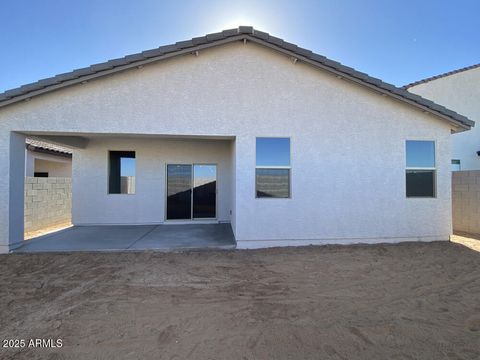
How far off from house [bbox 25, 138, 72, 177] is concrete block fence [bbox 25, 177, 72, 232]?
1.92 m

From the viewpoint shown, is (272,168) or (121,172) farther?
(121,172)

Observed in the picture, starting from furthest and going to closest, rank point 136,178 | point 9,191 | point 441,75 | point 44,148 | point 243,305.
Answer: point 44,148
point 441,75
point 136,178
point 9,191
point 243,305

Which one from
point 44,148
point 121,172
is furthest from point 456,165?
point 44,148

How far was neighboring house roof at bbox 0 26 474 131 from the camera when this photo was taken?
6.34 m

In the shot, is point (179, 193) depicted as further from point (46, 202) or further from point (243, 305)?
point (243, 305)

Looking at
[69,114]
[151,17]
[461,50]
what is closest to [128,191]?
[69,114]

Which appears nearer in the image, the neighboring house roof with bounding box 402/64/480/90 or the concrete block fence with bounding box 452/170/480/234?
the concrete block fence with bounding box 452/170/480/234

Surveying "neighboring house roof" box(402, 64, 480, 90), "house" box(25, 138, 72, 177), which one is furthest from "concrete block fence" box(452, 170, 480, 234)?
"house" box(25, 138, 72, 177)

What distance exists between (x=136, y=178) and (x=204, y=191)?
2.92m

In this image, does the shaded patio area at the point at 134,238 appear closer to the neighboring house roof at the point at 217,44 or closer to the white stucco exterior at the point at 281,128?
the white stucco exterior at the point at 281,128

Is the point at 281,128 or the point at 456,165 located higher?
the point at 281,128

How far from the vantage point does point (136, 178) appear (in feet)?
34.6

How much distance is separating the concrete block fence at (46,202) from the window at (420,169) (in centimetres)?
1289

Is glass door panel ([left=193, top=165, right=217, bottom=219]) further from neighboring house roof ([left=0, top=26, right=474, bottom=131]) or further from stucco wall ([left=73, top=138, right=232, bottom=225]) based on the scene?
neighboring house roof ([left=0, top=26, right=474, bottom=131])
